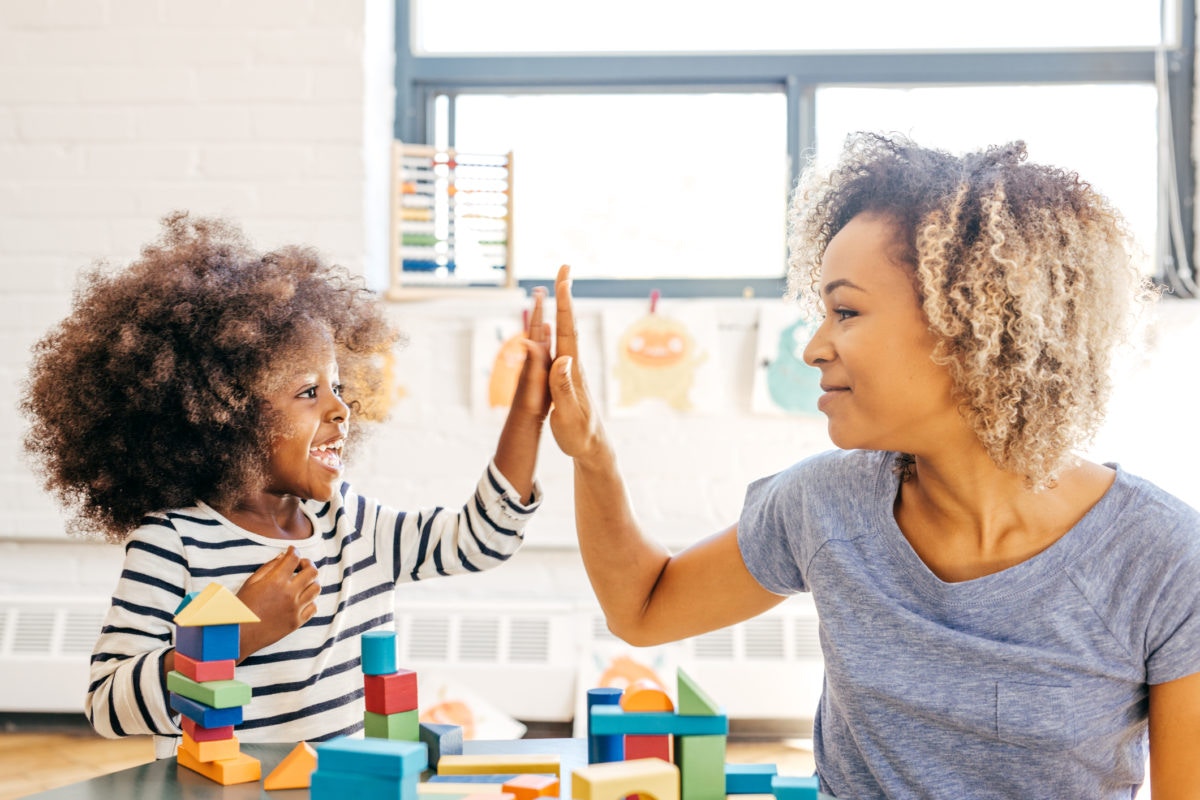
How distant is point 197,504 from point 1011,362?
0.92 meters

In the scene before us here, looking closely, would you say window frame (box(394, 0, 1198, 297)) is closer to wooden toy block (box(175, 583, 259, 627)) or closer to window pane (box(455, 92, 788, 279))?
window pane (box(455, 92, 788, 279))

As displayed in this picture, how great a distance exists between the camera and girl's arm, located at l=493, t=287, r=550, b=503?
1.26 m

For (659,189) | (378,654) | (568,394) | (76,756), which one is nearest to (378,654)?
(378,654)

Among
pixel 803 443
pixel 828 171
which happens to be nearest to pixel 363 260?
pixel 803 443

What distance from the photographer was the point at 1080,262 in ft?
3.15

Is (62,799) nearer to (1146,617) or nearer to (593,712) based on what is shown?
(593,712)

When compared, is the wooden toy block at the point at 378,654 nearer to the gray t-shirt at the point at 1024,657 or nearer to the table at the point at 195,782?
the table at the point at 195,782

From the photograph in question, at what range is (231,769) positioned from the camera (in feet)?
2.71

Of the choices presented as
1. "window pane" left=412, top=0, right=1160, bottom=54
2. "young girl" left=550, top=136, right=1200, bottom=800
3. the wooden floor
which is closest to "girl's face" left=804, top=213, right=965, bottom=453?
"young girl" left=550, top=136, right=1200, bottom=800

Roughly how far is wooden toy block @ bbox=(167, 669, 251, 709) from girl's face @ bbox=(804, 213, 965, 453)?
560mm

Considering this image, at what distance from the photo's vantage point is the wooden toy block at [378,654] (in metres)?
0.84

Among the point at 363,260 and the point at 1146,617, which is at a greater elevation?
the point at 363,260

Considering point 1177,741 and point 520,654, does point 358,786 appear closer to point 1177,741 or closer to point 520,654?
point 1177,741

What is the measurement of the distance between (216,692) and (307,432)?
1.59 ft
